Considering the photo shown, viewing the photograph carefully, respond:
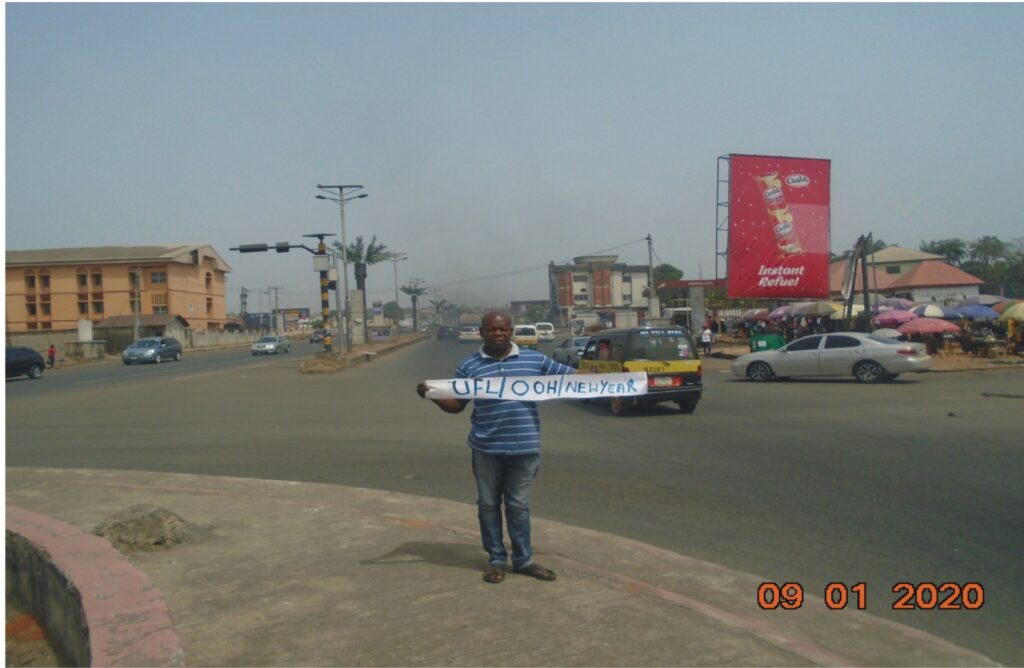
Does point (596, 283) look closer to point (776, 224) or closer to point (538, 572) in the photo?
point (776, 224)

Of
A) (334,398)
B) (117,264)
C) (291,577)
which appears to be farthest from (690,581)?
(117,264)

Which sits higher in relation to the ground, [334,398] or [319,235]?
[319,235]

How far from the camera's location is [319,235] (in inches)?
1449

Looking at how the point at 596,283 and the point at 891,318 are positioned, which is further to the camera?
the point at 596,283

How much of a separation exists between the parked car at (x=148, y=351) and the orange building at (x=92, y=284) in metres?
24.1

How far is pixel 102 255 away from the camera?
246ft

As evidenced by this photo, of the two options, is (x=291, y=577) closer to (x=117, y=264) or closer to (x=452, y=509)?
(x=452, y=509)

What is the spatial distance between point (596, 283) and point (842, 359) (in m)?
93.8

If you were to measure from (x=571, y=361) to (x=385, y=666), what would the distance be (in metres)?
22.2

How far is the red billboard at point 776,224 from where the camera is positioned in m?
35.0

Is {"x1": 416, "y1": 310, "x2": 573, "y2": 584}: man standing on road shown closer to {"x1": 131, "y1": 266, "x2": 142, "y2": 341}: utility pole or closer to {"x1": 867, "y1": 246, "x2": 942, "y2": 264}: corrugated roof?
{"x1": 131, "y1": 266, "x2": 142, "y2": 341}: utility pole

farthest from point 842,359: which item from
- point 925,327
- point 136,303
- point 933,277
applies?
point 136,303

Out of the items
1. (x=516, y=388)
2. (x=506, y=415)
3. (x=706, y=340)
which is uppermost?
(x=516, y=388)

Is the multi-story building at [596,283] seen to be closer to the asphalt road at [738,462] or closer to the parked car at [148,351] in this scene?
the parked car at [148,351]
